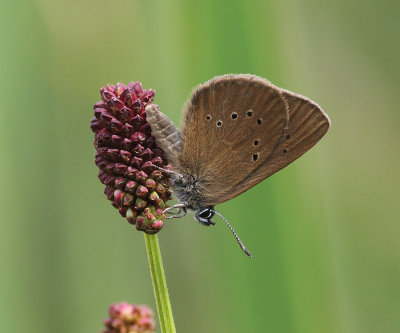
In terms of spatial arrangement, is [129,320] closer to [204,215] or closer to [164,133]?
[164,133]

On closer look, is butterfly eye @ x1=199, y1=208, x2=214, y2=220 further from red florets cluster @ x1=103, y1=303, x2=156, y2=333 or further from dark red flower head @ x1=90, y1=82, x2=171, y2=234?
red florets cluster @ x1=103, y1=303, x2=156, y2=333

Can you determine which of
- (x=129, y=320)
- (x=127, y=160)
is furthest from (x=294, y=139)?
(x=129, y=320)

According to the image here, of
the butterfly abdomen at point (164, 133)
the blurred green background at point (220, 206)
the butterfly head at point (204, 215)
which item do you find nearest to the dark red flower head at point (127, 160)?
the butterfly abdomen at point (164, 133)

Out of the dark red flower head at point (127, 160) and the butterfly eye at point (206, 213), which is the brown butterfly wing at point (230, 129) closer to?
the butterfly eye at point (206, 213)

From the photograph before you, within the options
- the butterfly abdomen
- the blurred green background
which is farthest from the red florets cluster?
the blurred green background

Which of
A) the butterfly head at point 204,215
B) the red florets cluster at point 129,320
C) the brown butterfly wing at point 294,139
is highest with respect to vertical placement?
the brown butterfly wing at point 294,139
